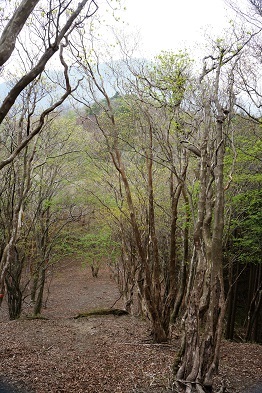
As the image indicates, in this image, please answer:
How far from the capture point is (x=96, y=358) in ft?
25.2

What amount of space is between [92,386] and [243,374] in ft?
10.6

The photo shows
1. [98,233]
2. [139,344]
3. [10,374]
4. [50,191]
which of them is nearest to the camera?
[10,374]

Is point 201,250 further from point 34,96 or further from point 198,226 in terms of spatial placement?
point 34,96

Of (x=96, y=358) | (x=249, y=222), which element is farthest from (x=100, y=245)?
(x=96, y=358)

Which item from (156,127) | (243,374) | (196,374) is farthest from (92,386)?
(156,127)

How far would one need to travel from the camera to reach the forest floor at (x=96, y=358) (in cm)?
635

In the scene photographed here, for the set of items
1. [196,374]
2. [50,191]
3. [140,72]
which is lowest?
[196,374]

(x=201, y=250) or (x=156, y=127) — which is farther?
(x=156, y=127)

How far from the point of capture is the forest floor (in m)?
6.35

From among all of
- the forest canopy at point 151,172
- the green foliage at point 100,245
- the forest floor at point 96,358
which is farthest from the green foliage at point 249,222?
the green foliage at point 100,245

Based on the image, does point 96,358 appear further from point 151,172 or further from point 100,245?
point 100,245

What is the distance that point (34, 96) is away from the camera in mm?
9602

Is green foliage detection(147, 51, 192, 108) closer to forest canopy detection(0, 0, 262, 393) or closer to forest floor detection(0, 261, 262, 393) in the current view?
forest canopy detection(0, 0, 262, 393)

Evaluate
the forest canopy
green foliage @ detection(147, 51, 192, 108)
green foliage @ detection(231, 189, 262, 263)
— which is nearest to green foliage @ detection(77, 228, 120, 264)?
the forest canopy
